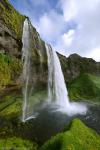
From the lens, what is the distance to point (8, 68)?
166 feet

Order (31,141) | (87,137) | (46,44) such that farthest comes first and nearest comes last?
(46,44) < (31,141) < (87,137)

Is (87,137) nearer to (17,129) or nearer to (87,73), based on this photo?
(17,129)

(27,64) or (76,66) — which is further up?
(76,66)

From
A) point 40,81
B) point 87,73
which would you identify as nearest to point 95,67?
point 87,73

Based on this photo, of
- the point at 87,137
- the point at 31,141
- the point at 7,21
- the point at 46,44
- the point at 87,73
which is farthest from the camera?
the point at 87,73

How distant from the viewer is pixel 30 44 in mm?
54969

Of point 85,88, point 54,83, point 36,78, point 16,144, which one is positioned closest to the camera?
point 16,144

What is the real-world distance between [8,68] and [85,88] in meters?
25.8

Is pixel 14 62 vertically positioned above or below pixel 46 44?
below

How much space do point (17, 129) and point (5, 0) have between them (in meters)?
25.7

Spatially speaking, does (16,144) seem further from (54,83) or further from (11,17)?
(54,83)

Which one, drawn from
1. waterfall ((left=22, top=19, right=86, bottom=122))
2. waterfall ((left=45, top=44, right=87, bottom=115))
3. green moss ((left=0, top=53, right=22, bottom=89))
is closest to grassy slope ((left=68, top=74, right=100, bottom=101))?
waterfall ((left=45, top=44, right=87, bottom=115))

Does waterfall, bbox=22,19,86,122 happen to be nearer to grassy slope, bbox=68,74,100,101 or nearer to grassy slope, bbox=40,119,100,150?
grassy slope, bbox=68,74,100,101

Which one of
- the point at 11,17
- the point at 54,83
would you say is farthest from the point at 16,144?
the point at 54,83
